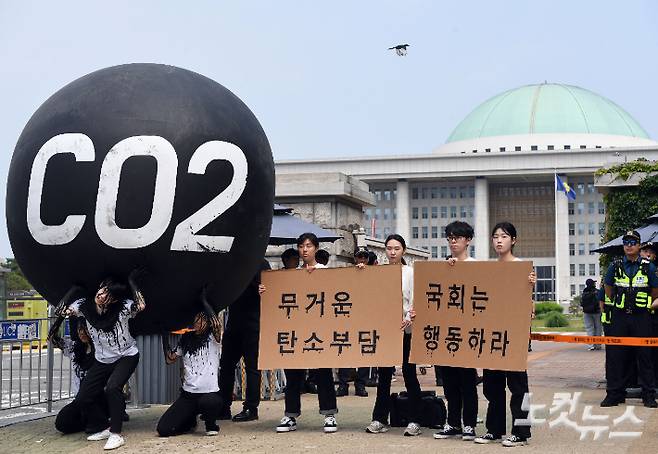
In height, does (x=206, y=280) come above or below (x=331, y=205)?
below

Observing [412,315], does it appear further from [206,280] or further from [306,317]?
[206,280]

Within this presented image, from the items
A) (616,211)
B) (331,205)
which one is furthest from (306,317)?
(616,211)

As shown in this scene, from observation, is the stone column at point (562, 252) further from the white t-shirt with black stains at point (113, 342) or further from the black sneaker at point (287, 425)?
the white t-shirt with black stains at point (113, 342)

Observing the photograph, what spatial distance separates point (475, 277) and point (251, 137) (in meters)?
2.20

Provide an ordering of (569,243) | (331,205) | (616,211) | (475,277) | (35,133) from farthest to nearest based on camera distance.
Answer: (569,243), (616,211), (331,205), (475,277), (35,133)

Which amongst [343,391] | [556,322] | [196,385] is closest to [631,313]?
[343,391]

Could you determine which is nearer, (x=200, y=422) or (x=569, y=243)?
(x=200, y=422)

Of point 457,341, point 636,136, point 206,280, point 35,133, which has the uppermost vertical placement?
point 636,136

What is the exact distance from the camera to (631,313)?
10211mm

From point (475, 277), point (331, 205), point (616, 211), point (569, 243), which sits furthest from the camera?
point (569, 243)

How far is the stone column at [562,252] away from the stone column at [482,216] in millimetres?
7843

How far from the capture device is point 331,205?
15.7 meters

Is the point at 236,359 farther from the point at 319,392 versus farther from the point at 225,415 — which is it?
the point at 319,392

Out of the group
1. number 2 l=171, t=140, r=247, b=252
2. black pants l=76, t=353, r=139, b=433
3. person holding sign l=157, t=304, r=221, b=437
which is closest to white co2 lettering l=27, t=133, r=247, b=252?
number 2 l=171, t=140, r=247, b=252
